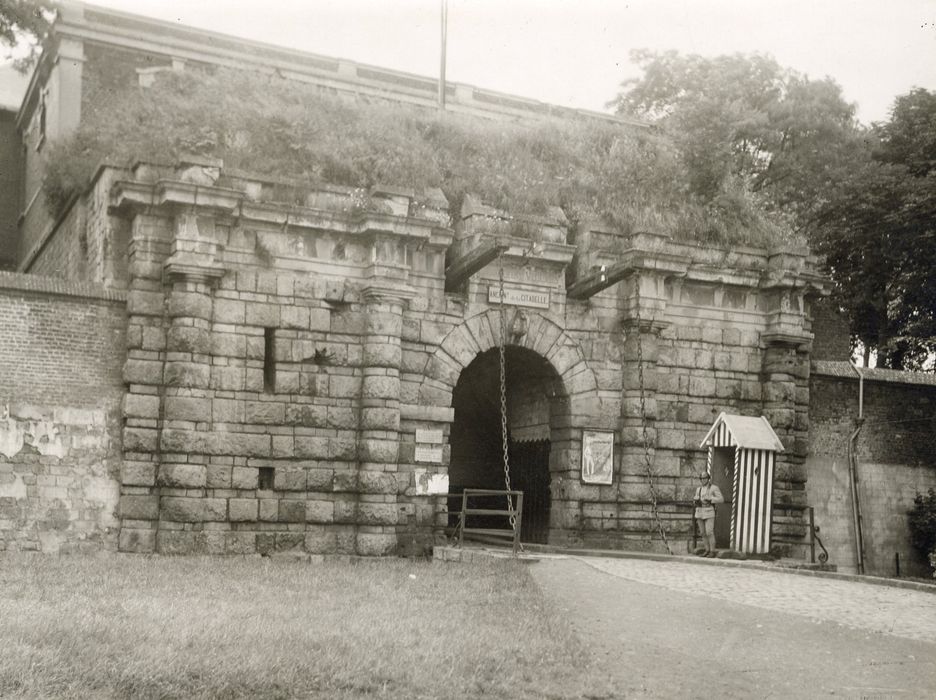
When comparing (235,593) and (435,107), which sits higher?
(435,107)

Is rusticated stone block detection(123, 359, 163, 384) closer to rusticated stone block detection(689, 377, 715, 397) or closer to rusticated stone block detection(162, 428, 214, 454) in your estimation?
rusticated stone block detection(162, 428, 214, 454)

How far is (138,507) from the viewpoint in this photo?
1514 centimetres

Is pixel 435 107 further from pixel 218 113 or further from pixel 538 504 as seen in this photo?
pixel 538 504

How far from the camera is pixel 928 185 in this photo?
2291cm

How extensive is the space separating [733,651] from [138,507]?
28.1 feet

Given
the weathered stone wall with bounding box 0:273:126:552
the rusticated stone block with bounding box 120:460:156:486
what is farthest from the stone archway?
the weathered stone wall with bounding box 0:273:126:552

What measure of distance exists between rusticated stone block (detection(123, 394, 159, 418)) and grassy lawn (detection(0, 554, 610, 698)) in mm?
2756

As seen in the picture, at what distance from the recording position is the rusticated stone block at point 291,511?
15938mm

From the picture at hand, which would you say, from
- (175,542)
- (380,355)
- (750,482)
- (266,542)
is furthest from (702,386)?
(175,542)

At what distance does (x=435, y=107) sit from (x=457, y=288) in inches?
287

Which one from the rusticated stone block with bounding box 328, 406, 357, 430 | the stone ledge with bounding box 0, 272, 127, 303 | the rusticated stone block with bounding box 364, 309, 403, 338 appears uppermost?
the stone ledge with bounding box 0, 272, 127, 303

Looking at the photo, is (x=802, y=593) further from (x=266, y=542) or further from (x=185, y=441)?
(x=185, y=441)

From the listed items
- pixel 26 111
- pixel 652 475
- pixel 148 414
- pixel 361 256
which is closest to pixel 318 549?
pixel 148 414

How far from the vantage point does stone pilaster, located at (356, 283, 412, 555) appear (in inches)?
637
